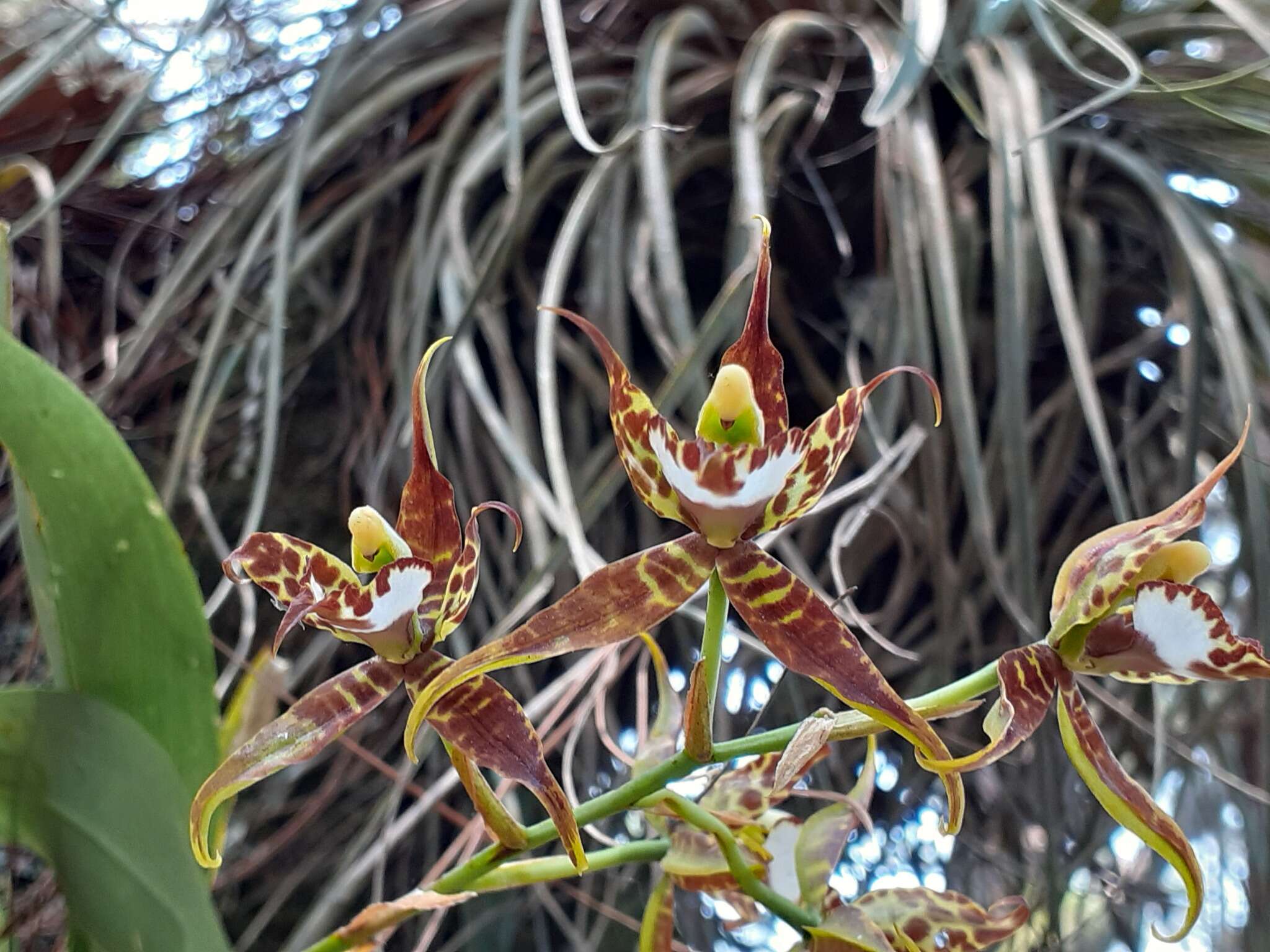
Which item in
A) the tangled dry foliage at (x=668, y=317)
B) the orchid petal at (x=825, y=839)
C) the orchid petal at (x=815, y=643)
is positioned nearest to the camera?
the orchid petal at (x=815, y=643)

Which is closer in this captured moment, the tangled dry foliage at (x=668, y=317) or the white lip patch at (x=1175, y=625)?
the white lip patch at (x=1175, y=625)

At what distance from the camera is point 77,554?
35 centimetres

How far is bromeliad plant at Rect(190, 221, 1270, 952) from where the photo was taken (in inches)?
11.3

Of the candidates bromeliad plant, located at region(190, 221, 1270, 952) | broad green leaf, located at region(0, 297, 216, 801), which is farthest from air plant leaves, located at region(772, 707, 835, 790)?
broad green leaf, located at region(0, 297, 216, 801)

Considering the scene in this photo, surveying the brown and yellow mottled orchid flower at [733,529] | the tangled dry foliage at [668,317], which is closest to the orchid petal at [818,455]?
the brown and yellow mottled orchid flower at [733,529]

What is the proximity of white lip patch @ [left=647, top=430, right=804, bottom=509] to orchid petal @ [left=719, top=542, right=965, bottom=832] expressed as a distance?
0.02 m

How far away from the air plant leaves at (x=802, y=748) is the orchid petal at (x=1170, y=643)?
0.36 ft

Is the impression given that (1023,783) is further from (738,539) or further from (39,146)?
(39,146)

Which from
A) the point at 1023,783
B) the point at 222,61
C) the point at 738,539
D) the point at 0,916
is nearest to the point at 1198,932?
the point at 1023,783

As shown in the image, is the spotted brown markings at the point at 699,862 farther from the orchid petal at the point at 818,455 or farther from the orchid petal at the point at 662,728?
the orchid petal at the point at 818,455

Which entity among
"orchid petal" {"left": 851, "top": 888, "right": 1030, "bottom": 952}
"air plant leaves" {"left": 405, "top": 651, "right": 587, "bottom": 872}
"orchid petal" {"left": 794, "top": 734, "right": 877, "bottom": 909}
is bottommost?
"orchid petal" {"left": 851, "top": 888, "right": 1030, "bottom": 952}

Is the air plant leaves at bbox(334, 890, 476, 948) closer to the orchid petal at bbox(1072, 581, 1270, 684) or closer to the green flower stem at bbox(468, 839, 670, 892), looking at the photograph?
the green flower stem at bbox(468, 839, 670, 892)

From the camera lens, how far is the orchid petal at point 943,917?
38cm

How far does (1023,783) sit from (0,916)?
0.64 metres
